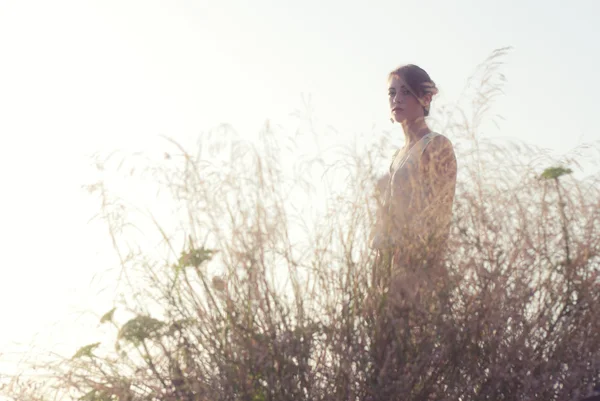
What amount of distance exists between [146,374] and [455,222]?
4.06 feet

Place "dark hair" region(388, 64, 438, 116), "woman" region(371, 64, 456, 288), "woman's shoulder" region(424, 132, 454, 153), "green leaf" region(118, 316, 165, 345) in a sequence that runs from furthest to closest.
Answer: "dark hair" region(388, 64, 438, 116) < "woman's shoulder" region(424, 132, 454, 153) < "woman" region(371, 64, 456, 288) < "green leaf" region(118, 316, 165, 345)

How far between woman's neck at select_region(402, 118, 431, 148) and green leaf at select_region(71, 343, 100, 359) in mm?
1608

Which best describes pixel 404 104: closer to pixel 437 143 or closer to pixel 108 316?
pixel 437 143

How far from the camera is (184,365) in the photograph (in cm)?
299

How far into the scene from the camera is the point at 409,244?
2.97 metres

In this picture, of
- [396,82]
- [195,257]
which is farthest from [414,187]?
[195,257]

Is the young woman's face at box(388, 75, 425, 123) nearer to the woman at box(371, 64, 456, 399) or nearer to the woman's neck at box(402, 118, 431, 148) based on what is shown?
the woman's neck at box(402, 118, 431, 148)

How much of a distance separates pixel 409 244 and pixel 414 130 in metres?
0.88

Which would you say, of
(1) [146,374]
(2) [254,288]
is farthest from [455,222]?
(1) [146,374]

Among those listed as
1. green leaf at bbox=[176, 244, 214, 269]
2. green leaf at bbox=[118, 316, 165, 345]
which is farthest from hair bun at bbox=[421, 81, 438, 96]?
green leaf at bbox=[118, 316, 165, 345]

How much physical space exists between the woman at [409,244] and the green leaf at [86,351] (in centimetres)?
103

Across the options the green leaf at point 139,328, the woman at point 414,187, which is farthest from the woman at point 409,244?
the green leaf at point 139,328

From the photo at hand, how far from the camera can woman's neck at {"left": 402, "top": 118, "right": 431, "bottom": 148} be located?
366 centimetres

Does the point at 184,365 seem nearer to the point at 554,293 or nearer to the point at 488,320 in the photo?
the point at 488,320
